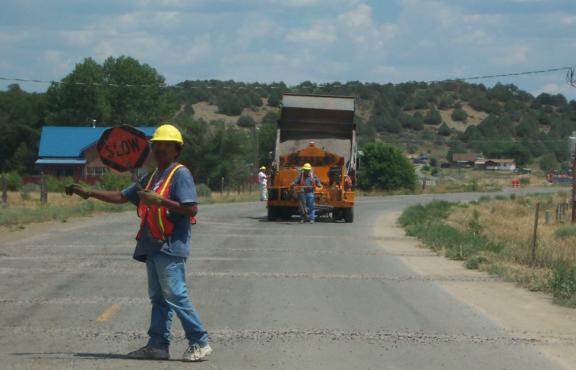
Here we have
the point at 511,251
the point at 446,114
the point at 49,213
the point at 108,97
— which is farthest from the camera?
the point at 446,114

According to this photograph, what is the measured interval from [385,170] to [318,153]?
39.2m

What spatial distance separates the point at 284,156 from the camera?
30.0 meters

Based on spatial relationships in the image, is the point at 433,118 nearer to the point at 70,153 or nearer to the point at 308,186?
the point at 70,153

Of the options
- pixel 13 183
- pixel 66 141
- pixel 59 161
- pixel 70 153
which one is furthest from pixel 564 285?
pixel 66 141

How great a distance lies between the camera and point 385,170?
224 ft

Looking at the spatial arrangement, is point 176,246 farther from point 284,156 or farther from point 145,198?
point 284,156

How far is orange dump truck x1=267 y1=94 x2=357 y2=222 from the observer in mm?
29266

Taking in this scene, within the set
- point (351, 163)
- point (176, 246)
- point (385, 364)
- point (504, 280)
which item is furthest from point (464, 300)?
point (351, 163)

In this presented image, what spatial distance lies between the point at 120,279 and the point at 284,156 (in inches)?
651

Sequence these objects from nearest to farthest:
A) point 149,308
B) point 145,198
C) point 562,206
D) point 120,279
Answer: point 145,198, point 149,308, point 120,279, point 562,206

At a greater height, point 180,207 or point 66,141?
point 66,141

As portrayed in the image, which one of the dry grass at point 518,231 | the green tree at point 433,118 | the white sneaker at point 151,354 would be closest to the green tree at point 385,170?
the dry grass at point 518,231

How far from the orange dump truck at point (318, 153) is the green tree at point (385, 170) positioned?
37.3m

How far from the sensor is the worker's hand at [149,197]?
7551 millimetres
